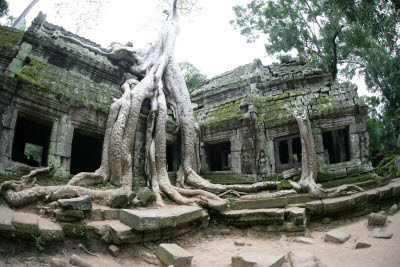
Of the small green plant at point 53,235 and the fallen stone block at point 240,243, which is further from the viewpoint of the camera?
the fallen stone block at point 240,243

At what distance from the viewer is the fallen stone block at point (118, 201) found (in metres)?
4.07

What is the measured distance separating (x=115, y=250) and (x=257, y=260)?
1774 millimetres

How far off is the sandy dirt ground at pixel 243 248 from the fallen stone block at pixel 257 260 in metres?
0.24

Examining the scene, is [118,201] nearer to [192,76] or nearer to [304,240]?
[304,240]

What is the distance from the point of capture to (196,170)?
694 centimetres

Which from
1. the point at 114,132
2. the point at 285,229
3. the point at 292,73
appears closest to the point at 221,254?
the point at 285,229

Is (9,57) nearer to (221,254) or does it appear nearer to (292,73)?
(221,254)

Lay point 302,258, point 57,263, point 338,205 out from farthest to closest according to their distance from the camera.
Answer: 1. point 338,205
2. point 302,258
3. point 57,263

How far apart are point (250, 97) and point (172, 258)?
6.03 meters

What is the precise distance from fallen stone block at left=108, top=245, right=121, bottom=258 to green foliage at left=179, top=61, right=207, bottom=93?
12781mm

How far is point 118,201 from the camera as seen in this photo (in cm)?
410

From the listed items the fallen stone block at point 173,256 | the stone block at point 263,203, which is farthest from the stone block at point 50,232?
the stone block at point 263,203

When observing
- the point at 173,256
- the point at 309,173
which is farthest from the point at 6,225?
the point at 309,173

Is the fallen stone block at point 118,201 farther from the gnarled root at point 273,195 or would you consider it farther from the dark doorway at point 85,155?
the dark doorway at point 85,155
